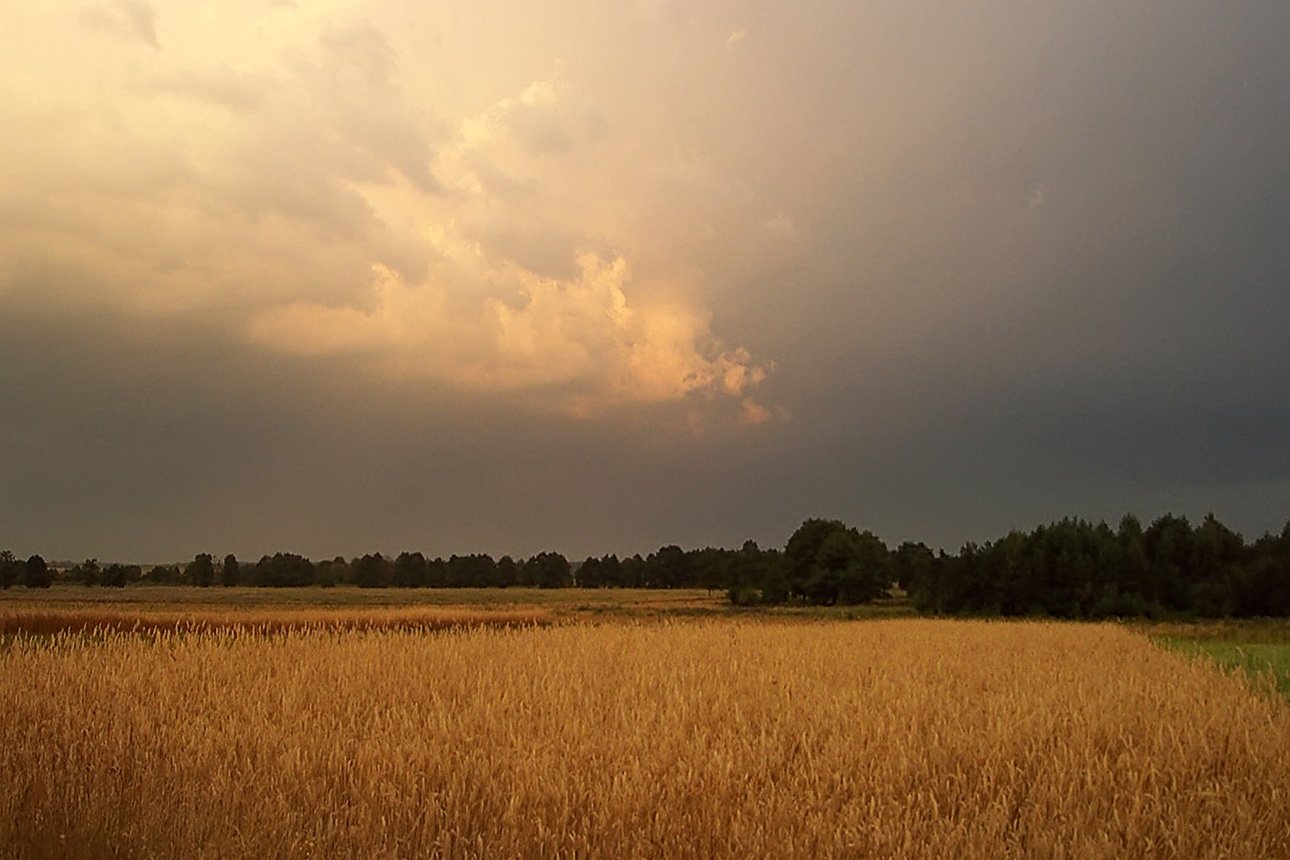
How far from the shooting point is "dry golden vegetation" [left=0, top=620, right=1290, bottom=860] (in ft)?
19.3

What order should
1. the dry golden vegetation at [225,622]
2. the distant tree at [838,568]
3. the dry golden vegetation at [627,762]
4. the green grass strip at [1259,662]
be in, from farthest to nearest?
the distant tree at [838,568] < the dry golden vegetation at [225,622] < the green grass strip at [1259,662] < the dry golden vegetation at [627,762]

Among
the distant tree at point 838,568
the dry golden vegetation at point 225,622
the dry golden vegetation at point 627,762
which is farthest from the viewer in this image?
the distant tree at point 838,568

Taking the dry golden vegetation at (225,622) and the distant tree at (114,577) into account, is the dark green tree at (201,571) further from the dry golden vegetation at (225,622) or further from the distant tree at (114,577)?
the dry golden vegetation at (225,622)

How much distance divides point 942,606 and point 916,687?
60489mm

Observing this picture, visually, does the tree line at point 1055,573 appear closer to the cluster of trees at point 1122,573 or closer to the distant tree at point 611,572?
the cluster of trees at point 1122,573

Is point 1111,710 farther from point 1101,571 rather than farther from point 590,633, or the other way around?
point 1101,571

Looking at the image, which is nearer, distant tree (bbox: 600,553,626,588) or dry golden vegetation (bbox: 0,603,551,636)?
dry golden vegetation (bbox: 0,603,551,636)

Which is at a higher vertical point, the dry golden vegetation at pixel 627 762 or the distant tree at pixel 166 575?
the distant tree at pixel 166 575

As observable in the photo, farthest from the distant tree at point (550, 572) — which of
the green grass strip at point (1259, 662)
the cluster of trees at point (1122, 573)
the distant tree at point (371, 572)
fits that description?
the green grass strip at point (1259, 662)

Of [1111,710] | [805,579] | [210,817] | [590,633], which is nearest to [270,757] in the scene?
[210,817]

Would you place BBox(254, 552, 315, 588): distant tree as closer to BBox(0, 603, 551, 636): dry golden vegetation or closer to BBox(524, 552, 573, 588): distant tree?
BBox(524, 552, 573, 588): distant tree

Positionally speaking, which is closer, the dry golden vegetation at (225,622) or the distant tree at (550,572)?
the dry golden vegetation at (225,622)

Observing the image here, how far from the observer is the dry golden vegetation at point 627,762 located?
5887mm

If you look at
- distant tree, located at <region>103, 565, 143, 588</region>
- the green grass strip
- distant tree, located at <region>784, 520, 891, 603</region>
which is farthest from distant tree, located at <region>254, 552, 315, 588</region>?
the green grass strip
